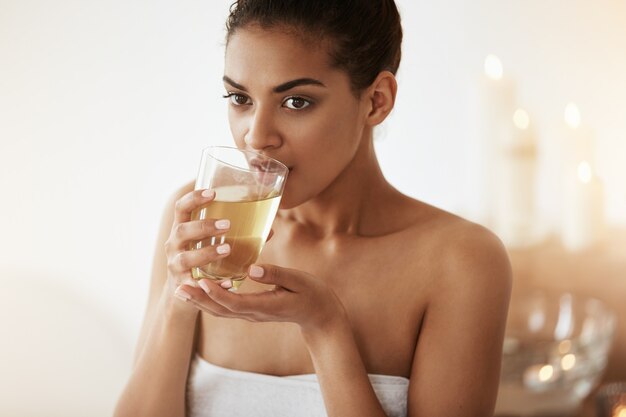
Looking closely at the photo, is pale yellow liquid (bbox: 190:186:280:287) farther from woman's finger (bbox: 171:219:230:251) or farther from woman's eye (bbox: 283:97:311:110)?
woman's eye (bbox: 283:97:311:110)

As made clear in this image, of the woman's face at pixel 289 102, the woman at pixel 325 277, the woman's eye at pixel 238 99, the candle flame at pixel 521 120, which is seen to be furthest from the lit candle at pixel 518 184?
the woman's eye at pixel 238 99

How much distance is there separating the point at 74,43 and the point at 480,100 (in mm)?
1466

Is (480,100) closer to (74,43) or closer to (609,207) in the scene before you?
(609,207)

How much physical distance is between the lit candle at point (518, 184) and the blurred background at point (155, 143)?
101 mm

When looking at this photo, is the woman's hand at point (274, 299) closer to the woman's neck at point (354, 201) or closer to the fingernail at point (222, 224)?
the fingernail at point (222, 224)

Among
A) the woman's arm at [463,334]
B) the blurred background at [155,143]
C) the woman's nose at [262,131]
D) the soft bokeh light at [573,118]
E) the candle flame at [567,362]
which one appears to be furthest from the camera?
the blurred background at [155,143]

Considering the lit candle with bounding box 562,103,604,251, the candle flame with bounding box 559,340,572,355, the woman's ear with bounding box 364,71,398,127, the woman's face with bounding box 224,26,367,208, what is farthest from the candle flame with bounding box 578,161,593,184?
the woman's face with bounding box 224,26,367,208

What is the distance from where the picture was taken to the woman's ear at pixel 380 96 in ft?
5.00

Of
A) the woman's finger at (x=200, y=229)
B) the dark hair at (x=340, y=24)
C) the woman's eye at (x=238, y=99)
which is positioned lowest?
the woman's finger at (x=200, y=229)

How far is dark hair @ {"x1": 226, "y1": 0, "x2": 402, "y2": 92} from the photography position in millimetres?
1418

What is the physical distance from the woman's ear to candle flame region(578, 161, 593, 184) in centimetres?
94

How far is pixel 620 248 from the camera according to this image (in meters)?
2.66

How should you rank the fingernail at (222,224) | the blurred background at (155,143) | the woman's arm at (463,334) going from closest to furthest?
the fingernail at (222,224) → the woman's arm at (463,334) → the blurred background at (155,143)

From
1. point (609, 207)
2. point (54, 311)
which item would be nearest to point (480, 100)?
point (609, 207)
